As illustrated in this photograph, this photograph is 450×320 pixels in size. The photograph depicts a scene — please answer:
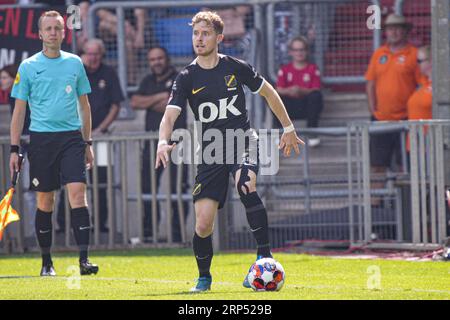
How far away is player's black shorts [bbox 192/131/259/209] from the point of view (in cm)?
985

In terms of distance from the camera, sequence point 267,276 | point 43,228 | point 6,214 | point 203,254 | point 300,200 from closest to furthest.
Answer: point 267,276 < point 203,254 < point 6,214 < point 43,228 < point 300,200

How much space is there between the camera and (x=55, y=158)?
1163 cm

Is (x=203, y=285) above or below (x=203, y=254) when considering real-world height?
below

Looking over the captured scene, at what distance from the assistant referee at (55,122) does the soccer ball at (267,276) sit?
242 cm

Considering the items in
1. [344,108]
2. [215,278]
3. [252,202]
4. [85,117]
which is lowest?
[215,278]

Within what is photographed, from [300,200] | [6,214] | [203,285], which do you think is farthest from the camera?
[300,200]

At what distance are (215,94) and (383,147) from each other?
5497mm

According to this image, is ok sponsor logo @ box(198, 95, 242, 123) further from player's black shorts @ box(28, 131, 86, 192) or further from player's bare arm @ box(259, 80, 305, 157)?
player's black shorts @ box(28, 131, 86, 192)

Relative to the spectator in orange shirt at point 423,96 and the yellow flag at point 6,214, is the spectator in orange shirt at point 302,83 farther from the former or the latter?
the yellow flag at point 6,214

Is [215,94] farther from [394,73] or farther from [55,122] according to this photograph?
[394,73]

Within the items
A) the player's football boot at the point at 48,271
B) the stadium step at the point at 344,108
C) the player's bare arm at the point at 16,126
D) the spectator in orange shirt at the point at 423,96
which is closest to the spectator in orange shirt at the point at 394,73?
the spectator in orange shirt at the point at 423,96

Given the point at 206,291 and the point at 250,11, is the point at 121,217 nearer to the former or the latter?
the point at 250,11

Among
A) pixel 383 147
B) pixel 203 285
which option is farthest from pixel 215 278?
pixel 383 147

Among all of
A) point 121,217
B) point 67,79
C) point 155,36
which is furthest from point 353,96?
point 67,79
